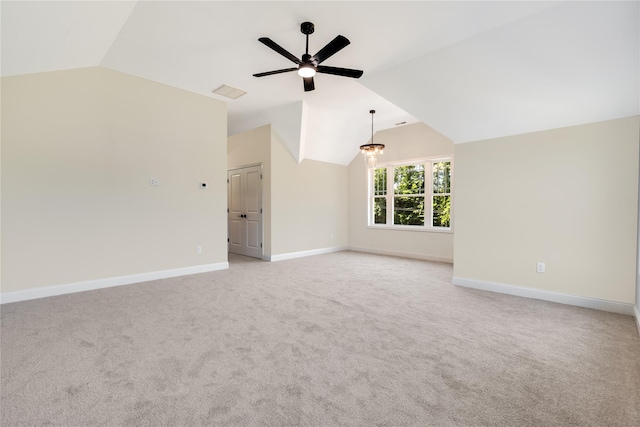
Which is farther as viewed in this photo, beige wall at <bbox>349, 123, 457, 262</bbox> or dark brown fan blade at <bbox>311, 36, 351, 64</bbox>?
beige wall at <bbox>349, 123, 457, 262</bbox>

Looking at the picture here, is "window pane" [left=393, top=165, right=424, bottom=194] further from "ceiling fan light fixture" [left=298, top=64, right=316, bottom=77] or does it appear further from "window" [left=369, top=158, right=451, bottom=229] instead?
"ceiling fan light fixture" [left=298, top=64, right=316, bottom=77]

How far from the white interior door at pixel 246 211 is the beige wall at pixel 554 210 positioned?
405 cm

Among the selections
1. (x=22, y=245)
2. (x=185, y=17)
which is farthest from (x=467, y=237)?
(x=22, y=245)

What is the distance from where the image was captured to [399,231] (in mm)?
6730

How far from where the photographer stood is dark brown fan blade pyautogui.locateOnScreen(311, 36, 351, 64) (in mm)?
2562

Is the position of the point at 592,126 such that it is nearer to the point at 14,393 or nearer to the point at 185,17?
the point at 185,17

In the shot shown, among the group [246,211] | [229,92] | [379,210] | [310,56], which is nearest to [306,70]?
[310,56]

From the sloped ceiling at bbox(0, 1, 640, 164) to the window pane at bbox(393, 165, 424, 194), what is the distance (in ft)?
7.96

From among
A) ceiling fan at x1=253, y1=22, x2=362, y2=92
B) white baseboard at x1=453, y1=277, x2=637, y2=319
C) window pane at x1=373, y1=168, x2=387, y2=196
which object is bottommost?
white baseboard at x1=453, y1=277, x2=637, y2=319

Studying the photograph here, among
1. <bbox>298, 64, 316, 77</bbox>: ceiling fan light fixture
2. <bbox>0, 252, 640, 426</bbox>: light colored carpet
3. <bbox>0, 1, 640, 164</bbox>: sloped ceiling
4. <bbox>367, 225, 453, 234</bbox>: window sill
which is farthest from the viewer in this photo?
<bbox>367, 225, 453, 234</bbox>: window sill

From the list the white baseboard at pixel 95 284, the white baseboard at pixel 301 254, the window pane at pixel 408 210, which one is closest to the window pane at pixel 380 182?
the window pane at pixel 408 210

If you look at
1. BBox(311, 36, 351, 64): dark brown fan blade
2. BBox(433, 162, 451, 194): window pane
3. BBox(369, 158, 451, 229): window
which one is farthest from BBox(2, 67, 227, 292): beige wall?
Answer: BBox(433, 162, 451, 194): window pane

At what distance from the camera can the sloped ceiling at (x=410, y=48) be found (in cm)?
243

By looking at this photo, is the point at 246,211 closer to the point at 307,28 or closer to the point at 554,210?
the point at 307,28
